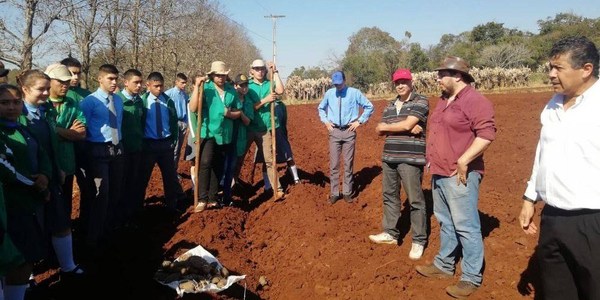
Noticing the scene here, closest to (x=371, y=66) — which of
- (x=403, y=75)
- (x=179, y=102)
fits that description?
(x=179, y=102)

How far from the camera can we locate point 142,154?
595 centimetres

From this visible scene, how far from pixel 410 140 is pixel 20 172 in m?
3.58

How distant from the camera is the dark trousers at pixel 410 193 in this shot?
189 inches

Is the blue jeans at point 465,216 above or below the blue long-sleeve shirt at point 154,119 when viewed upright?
below

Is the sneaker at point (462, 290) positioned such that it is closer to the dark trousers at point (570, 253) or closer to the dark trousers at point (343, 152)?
the dark trousers at point (570, 253)

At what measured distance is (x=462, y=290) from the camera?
4.02m

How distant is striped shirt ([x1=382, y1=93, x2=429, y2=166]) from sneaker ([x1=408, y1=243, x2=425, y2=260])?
0.91 metres

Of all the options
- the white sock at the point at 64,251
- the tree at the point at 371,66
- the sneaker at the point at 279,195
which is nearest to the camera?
the white sock at the point at 64,251

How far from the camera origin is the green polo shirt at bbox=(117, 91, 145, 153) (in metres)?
5.57

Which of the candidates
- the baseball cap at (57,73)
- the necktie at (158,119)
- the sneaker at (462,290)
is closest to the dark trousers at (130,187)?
the necktie at (158,119)

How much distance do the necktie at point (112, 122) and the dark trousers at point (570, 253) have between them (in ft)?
14.1

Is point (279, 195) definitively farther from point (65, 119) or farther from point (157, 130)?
point (65, 119)

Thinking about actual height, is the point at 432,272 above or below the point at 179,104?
below

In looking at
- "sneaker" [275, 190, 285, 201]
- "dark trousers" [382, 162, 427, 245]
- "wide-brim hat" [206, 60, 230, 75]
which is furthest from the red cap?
"sneaker" [275, 190, 285, 201]
